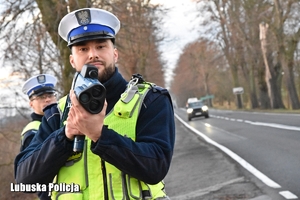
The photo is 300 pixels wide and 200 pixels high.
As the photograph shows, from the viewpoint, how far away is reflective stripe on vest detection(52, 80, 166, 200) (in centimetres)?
218

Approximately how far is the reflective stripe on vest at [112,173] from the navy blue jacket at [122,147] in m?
0.05

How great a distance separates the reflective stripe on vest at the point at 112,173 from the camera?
2184mm

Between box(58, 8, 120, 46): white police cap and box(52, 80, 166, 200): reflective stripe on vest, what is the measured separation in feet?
1.19

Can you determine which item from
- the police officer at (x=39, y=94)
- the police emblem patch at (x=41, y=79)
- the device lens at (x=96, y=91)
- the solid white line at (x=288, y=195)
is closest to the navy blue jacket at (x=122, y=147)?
the device lens at (x=96, y=91)

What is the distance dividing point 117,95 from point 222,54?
165 feet

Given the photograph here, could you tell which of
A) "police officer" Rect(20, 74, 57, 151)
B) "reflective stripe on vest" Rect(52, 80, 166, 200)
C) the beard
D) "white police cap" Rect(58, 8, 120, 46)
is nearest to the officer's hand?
"reflective stripe on vest" Rect(52, 80, 166, 200)

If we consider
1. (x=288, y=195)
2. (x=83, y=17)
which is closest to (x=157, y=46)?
(x=288, y=195)

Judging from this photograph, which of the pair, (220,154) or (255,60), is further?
(255,60)

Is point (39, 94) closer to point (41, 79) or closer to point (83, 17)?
point (41, 79)

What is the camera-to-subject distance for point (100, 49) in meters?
2.38

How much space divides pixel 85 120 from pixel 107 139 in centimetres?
19

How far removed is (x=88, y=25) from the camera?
239 cm

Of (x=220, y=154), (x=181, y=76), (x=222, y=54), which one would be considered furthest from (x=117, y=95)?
(x=181, y=76)

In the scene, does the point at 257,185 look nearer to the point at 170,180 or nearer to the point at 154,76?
the point at 170,180
